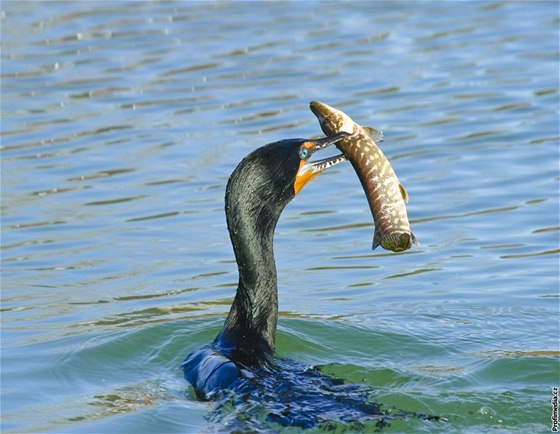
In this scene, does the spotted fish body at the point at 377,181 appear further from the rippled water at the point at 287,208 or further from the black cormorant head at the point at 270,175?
the rippled water at the point at 287,208

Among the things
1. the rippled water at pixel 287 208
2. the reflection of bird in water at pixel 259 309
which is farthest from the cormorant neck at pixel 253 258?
the rippled water at pixel 287 208

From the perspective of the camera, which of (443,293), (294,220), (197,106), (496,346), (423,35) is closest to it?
(496,346)

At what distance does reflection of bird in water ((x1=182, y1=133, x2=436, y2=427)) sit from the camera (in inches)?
303

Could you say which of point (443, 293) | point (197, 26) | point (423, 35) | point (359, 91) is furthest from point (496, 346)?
point (197, 26)

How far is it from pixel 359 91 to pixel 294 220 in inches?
151

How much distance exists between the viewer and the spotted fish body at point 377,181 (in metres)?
7.96

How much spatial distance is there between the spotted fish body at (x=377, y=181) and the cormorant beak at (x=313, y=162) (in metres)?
0.07

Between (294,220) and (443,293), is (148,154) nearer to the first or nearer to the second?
(294,220)

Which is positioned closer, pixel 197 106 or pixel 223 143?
pixel 223 143

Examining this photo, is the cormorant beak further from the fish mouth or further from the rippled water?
the rippled water

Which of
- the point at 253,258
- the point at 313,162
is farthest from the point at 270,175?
the point at 253,258

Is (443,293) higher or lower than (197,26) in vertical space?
lower

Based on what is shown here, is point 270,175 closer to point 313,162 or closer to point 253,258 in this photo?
point 313,162

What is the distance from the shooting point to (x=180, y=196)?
41.1 ft
